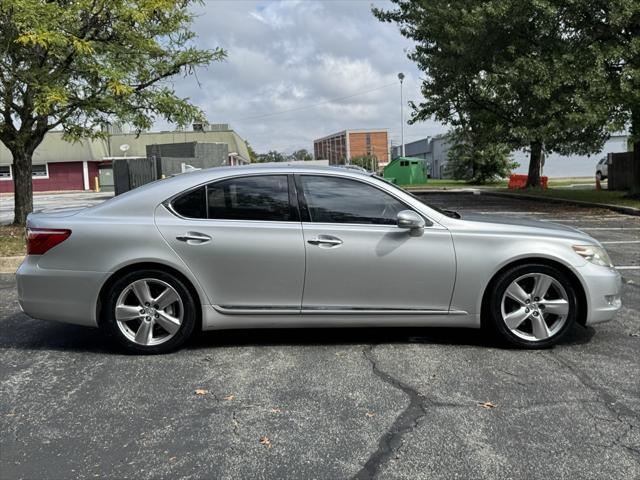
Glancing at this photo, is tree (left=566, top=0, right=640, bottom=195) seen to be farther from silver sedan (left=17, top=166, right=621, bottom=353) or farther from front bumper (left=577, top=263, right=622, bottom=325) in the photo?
silver sedan (left=17, top=166, right=621, bottom=353)

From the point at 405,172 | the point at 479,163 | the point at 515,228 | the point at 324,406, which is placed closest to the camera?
the point at 324,406

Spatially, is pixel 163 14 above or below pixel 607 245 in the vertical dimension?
above

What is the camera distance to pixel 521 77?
16.5 m

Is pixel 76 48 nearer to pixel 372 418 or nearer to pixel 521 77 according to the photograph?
pixel 372 418

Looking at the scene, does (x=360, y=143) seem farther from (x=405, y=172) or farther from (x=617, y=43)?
(x=617, y=43)

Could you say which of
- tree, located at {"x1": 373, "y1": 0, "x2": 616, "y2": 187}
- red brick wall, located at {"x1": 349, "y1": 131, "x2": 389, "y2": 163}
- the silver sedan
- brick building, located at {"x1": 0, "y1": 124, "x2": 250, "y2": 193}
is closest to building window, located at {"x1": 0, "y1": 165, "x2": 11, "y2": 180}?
brick building, located at {"x1": 0, "y1": 124, "x2": 250, "y2": 193}

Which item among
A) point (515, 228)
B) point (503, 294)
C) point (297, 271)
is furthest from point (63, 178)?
point (503, 294)

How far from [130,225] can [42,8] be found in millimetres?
6786

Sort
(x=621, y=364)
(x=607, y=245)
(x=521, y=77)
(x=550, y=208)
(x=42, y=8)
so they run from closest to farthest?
(x=621, y=364) < (x=42, y=8) < (x=607, y=245) < (x=521, y=77) < (x=550, y=208)

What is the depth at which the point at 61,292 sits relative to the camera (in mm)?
4754

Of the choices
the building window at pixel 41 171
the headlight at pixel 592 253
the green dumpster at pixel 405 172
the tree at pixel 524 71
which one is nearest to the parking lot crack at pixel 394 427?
the headlight at pixel 592 253

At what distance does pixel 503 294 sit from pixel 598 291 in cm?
78

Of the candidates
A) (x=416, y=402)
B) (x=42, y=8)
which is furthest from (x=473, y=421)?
(x=42, y=8)

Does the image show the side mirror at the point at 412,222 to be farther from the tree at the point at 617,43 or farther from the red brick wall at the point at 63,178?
the red brick wall at the point at 63,178
